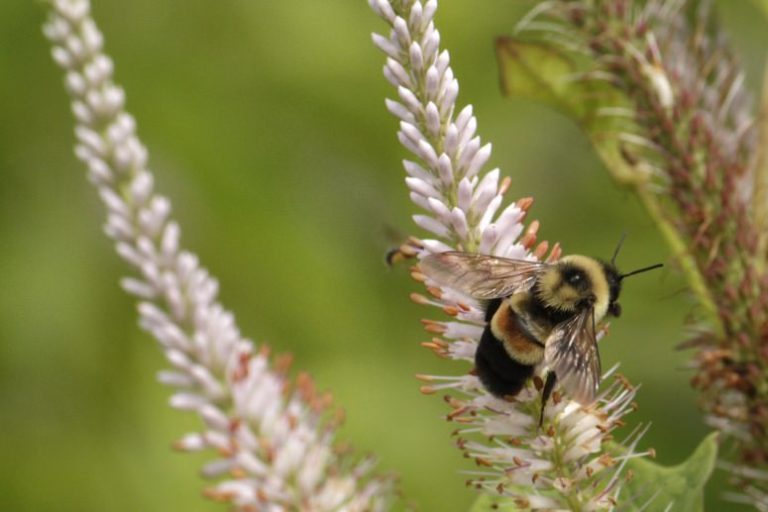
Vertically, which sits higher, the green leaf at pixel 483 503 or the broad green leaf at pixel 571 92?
the broad green leaf at pixel 571 92

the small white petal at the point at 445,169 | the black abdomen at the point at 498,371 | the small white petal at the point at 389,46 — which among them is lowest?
the black abdomen at the point at 498,371

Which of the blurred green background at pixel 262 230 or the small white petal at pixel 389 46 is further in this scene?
the blurred green background at pixel 262 230

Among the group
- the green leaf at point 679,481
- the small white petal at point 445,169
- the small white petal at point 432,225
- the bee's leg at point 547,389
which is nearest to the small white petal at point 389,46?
the small white petal at point 445,169

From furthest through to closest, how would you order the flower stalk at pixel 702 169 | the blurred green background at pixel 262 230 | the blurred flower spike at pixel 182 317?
the blurred green background at pixel 262 230 < the flower stalk at pixel 702 169 < the blurred flower spike at pixel 182 317

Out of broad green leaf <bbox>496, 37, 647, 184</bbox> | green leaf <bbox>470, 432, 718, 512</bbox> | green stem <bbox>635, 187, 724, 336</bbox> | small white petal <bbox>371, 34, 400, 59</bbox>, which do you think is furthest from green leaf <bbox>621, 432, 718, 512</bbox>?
small white petal <bbox>371, 34, 400, 59</bbox>

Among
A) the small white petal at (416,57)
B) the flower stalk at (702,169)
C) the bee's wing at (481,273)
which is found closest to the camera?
the small white petal at (416,57)

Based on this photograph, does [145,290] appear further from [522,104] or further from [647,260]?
[522,104]

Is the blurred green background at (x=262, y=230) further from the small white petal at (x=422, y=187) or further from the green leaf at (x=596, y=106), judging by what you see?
the small white petal at (x=422, y=187)
